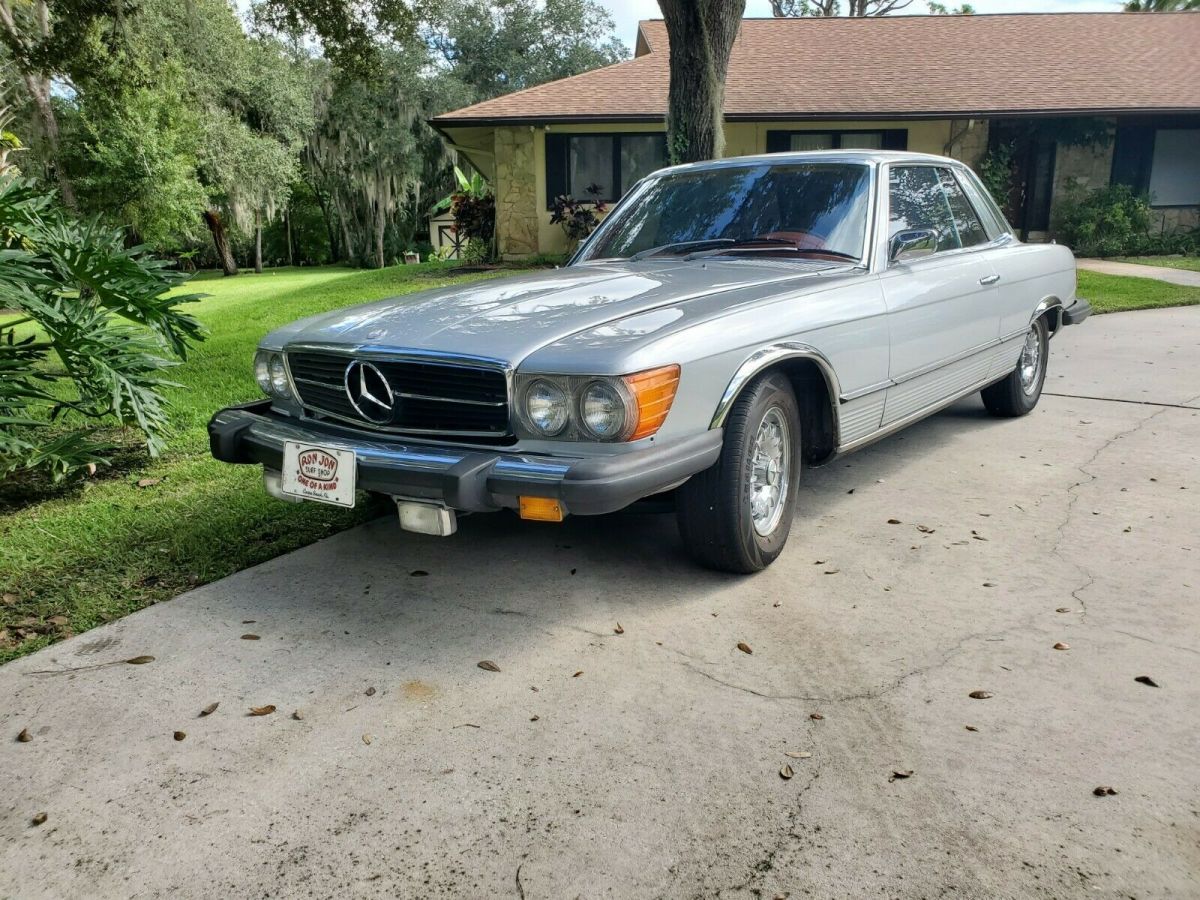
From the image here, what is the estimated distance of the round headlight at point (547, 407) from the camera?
293cm

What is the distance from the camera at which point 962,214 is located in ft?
16.9

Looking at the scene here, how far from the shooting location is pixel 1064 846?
6.83ft

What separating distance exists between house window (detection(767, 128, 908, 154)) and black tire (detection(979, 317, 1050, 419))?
12714mm

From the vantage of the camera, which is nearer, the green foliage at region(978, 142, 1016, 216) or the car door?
the car door

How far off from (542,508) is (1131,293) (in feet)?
37.6

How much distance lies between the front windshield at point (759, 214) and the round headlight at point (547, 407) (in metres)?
1.67

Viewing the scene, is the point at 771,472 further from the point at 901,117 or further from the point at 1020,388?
the point at 901,117

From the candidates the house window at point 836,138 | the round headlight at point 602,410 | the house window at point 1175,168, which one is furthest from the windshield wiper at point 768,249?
the house window at point 1175,168

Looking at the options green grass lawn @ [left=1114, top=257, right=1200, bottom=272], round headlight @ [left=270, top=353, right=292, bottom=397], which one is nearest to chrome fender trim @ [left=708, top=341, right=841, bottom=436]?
round headlight @ [left=270, top=353, right=292, bottom=397]

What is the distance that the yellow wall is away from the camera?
17.2 meters

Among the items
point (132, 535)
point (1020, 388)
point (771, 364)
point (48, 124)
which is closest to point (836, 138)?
point (1020, 388)

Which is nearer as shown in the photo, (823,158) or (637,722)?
(637,722)

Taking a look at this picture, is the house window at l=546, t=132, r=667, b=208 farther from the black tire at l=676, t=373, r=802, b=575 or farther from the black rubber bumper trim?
the black tire at l=676, t=373, r=802, b=575

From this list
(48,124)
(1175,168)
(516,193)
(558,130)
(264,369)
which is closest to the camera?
(264,369)
